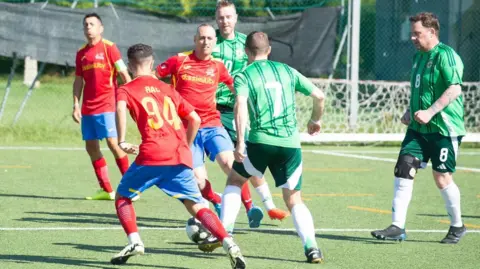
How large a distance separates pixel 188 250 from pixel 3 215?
8.36 feet

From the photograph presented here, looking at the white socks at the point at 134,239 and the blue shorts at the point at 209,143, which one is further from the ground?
the blue shorts at the point at 209,143

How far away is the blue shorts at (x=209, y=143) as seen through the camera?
9672 mm

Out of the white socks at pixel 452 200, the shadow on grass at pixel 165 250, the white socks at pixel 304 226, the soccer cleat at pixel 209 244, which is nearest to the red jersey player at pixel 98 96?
the shadow on grass at pixel 165 250

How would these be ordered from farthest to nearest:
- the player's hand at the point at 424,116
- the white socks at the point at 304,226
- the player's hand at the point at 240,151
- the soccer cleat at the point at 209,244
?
the player's hand at the point at 424,116, the soccer cleat at the point at 209,244, the white socks at the point at 304,226, the player's hand at the point at 240,151

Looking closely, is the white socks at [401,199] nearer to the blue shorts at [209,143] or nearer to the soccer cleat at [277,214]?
the soccer cleat at [277,214]

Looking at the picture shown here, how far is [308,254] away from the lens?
805cm

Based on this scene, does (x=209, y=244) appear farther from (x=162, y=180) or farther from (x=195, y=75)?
(x=195, y=75)

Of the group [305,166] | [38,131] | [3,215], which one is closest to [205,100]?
[3,215]

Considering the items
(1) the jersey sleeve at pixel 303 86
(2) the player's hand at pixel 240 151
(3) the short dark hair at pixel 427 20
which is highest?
(3) the short dark hair at pixel 427 20

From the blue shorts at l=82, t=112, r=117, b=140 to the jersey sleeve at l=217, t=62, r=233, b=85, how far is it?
2801mm

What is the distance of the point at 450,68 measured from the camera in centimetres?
916

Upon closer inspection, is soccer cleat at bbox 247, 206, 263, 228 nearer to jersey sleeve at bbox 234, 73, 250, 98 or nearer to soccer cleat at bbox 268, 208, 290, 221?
soccer cleat at bbox 268, 208, 290, 221

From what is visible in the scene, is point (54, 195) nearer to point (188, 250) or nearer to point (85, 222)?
point (85, 222)

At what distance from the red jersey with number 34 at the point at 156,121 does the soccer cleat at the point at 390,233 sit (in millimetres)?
2190
